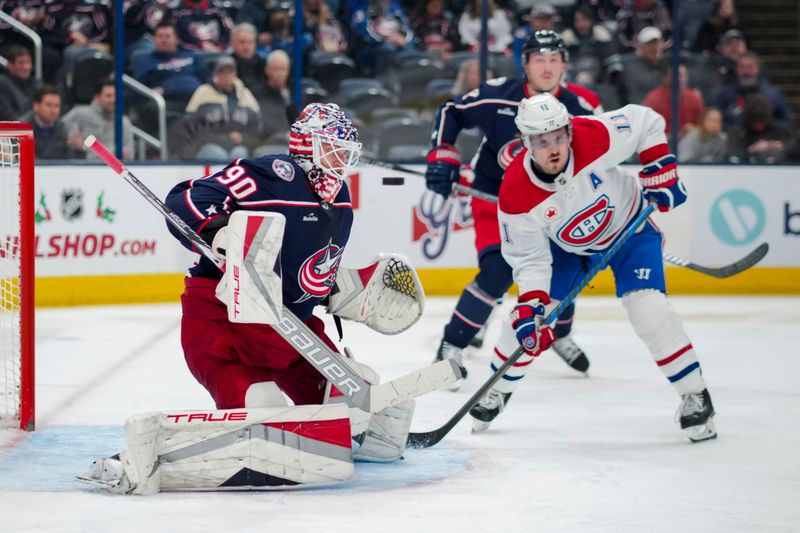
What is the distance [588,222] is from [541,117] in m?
0.37

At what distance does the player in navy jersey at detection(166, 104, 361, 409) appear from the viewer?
303 centimetres

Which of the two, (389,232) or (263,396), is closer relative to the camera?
(263,396)

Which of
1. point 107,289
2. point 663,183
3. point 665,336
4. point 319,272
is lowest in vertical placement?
point 107,289

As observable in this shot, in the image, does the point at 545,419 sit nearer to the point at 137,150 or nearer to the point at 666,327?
the point at 666,327

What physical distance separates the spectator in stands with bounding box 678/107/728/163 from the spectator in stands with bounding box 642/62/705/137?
0.12 ft

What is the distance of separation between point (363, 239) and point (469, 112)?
206 centimetres

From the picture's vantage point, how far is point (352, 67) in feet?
23.0

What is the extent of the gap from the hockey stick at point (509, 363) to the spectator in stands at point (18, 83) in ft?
11.2

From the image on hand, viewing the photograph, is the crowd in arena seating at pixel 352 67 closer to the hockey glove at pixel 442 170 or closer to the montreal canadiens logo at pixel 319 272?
the hockey glove at pixel 442 170

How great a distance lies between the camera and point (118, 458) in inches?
118

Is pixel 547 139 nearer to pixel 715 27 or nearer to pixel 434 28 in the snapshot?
pixel 434 28

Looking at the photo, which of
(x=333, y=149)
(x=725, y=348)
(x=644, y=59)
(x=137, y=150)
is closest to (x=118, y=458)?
(x=333, y=149)

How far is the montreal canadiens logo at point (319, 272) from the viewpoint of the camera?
10.3 feet

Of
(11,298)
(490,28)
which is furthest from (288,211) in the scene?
(490,28)
